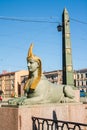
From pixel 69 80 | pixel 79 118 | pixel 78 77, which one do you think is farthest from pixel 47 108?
pixel 78 77

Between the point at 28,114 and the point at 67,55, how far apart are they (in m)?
10.6

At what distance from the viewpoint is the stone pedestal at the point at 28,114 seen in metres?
5.25

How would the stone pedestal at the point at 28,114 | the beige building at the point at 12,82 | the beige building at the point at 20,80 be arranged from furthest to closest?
the beige building at the point at 12,82 → the beige building at the point at 20,80 → the stone pedestal at the point at 28,114

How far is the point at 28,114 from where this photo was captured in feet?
17.6

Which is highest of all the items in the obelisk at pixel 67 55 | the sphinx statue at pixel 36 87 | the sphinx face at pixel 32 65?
the obelisk at pixel 67 55

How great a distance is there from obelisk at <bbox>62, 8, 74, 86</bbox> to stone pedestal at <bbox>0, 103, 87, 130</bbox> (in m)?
8.94

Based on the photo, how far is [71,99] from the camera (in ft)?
23.2

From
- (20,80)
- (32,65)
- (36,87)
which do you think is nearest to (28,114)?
(36,87)

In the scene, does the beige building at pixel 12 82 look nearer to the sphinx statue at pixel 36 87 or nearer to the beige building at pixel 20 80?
the beige building at pixel 20 80

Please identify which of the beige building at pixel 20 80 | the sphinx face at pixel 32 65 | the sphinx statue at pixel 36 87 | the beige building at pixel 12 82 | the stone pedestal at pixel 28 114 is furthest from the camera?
the beige building at pixel 12 82

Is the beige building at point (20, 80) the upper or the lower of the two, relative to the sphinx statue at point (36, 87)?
upper

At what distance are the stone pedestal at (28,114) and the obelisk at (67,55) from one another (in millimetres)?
8937

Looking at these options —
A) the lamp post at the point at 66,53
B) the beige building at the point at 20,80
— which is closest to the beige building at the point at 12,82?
the beige building at the point at 20,80

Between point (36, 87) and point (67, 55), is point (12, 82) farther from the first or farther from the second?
point (36, 87)
